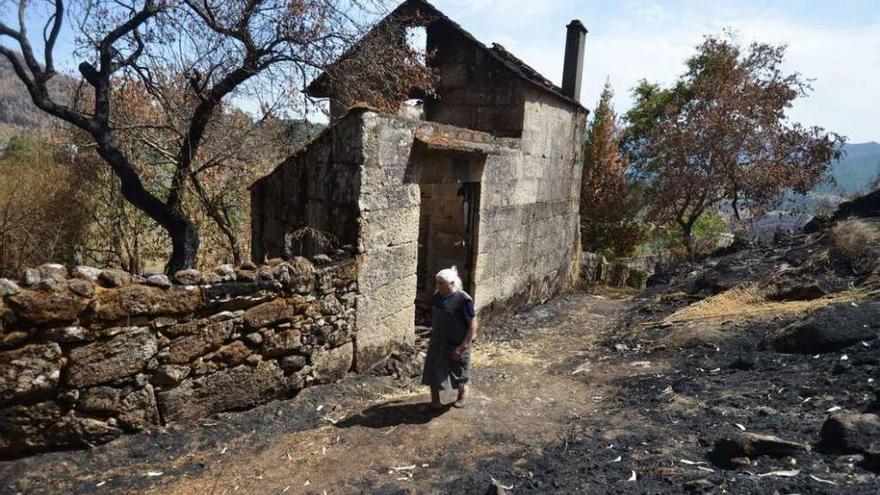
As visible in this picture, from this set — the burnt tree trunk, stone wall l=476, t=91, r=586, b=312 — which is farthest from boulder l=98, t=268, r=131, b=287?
stone wall l=476, t=91, r=586, b=312

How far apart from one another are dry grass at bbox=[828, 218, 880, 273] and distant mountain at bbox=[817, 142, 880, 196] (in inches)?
212

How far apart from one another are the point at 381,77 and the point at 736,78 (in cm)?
1200

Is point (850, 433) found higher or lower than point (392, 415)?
higher

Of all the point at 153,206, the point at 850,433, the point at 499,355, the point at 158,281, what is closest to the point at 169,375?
the point at 158,281

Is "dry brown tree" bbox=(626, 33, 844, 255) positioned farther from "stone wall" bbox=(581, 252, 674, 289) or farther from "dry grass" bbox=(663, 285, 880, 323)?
"dry grass" bbox=(663, 285, 880, 323)

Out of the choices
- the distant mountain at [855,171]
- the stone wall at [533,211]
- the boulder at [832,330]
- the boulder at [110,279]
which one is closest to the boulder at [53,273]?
the boulder at [110,279]

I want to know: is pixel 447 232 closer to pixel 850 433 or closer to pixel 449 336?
pixel 449 336

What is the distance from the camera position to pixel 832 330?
555 centimetres

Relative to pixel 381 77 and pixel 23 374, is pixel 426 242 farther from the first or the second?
pixel 23 374

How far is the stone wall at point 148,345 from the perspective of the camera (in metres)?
3.72

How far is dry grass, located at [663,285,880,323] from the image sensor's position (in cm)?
674

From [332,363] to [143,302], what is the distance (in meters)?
2.15

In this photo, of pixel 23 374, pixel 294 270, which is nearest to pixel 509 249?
pixel 294 270

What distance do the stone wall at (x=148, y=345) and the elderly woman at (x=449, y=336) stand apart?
3.94 ft
